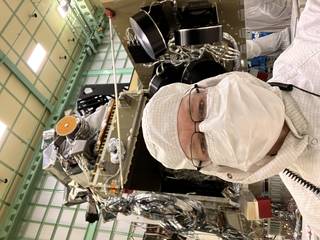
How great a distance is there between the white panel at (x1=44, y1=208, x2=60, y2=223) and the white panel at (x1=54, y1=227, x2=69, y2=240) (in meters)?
0.11

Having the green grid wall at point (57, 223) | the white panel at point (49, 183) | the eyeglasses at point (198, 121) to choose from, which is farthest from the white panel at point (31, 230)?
the eyeglasses at point (198, 121)

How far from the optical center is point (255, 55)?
2.36 m

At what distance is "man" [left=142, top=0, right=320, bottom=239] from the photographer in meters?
0.99

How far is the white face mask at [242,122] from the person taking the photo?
97 centimetres

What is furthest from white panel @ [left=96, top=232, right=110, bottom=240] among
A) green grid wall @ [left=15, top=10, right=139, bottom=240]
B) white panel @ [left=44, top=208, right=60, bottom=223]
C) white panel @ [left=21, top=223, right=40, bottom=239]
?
white panel @ [left=21, top=223, right=40, bottom=239]

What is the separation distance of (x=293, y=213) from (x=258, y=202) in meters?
0.28

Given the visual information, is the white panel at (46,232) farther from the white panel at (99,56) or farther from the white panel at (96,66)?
the white panel at (99,56)

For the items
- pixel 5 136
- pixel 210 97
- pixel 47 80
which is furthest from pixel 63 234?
pixel 210 97

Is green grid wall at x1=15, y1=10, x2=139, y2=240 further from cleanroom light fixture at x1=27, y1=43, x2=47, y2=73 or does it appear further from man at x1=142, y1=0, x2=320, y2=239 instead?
man at x1=142, y1=0, x2=320, y2=239

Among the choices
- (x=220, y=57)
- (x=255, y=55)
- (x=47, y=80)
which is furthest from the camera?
(x=47, y=80)

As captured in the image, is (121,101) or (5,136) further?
(5,136)

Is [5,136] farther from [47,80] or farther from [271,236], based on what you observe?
[271,236]

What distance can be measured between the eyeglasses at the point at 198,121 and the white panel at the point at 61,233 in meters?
2.42

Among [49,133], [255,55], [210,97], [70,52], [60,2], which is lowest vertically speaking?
[210,97]
